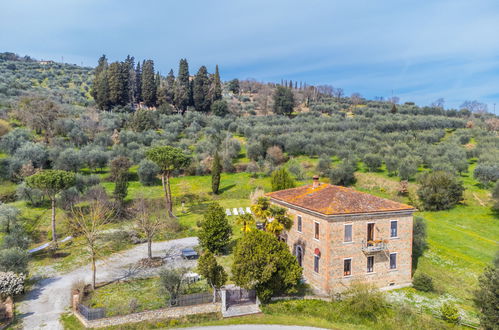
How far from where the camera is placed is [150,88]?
295ft

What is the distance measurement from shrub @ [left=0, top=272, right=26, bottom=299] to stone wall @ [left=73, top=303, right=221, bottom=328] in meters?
4.77

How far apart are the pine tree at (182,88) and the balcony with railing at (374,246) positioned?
249 ft

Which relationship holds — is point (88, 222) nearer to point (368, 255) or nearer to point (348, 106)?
point (368, 255)

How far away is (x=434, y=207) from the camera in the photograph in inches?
1762

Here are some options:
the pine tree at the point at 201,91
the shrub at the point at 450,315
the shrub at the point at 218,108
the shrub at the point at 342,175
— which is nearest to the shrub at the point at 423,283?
the shrub at the point at 450,315

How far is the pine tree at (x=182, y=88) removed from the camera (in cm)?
9075

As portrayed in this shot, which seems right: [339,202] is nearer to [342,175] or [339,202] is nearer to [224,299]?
[224,299]

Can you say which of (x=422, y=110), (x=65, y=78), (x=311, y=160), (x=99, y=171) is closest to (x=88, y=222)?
(x=99, y=171)

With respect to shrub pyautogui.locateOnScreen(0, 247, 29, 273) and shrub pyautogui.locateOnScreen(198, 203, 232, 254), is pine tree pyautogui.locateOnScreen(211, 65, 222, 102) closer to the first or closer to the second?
shrub pyautogui.locateOnScreen(198, 203, 232, 254)

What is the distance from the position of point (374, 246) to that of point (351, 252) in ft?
6.69

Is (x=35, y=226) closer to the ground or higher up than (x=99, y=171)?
closer to the ground

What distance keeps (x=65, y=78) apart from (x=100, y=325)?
127 meters

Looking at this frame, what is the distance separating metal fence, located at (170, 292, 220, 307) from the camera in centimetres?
2072

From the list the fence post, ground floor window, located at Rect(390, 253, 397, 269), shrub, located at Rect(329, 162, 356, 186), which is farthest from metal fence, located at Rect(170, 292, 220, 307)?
shrub, located at Rect(329, 162, 356, 186)
